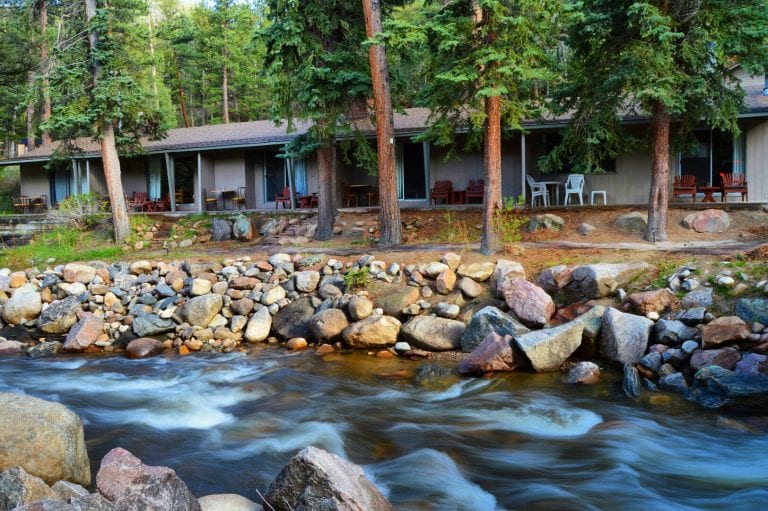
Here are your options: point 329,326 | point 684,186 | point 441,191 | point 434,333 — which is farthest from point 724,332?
point 441,191

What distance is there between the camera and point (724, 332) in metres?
7.48

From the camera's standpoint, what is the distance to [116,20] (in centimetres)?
1611

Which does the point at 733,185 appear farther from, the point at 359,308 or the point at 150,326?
the point at 150,326

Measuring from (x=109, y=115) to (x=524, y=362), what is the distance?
1257 cm

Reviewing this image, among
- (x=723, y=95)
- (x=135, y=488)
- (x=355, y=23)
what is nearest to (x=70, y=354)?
(x=135, y=488)

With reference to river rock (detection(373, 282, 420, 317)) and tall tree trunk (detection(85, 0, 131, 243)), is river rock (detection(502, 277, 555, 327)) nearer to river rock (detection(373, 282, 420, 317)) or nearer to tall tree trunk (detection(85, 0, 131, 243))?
river rock (detection(373, 282, 420, 317))

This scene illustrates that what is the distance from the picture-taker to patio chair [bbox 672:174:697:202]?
14.5 m

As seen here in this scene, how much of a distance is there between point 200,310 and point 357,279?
2704 millimetres

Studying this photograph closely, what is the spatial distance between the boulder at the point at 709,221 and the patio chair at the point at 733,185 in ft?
5.78

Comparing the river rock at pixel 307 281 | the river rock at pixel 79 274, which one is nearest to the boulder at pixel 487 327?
the river rock at pixel 307 281

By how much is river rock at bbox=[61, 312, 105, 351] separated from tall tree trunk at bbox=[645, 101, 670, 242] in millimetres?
10062

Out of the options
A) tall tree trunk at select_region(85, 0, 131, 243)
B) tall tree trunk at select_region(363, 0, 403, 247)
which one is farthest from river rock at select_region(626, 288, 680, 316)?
tall tree trunk at select_region(85, 0, 131, 243)

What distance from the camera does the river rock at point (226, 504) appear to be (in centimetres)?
438

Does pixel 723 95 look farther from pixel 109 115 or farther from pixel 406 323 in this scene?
pixel 109 115
